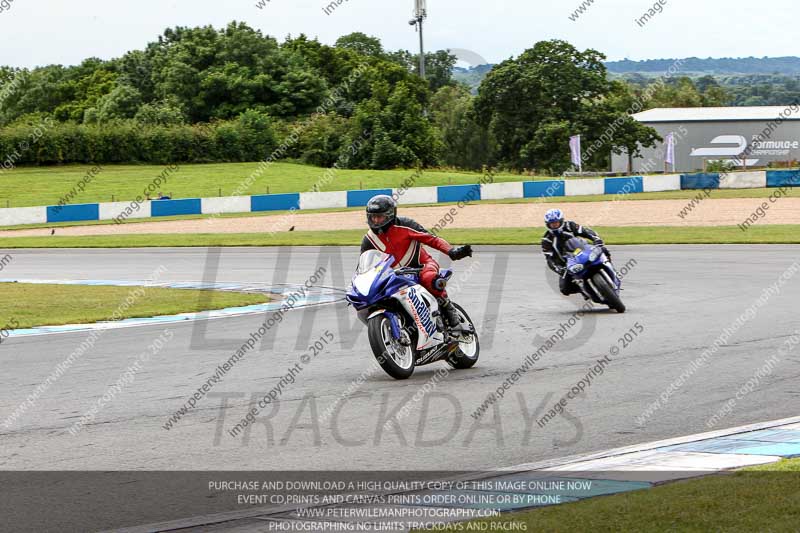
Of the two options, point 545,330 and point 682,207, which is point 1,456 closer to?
point 545,330

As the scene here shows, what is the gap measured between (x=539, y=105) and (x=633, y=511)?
7382 cm

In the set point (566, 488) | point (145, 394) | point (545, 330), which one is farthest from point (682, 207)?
point (566, 488)

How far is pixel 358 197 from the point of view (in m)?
49.5

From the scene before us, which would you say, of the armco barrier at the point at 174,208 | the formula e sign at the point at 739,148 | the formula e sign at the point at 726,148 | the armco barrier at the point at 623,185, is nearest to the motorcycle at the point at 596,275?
the armco barrier at the point at 174,208

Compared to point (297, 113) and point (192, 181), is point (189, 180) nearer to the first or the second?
point (192, 181)

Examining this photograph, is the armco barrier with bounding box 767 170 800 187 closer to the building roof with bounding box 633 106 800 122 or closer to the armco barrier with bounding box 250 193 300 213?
the armco barrier with bounding box 250 193 300 213

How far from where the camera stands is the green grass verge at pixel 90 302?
16531 mm

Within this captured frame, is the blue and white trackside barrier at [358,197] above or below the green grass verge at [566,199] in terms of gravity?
above

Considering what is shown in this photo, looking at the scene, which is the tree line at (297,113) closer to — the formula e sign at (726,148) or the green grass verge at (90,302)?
the formula e sign at (726,148)

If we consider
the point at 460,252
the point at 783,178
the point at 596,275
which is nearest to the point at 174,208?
the point at 783,178

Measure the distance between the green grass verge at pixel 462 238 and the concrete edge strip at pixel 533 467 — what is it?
820 inches

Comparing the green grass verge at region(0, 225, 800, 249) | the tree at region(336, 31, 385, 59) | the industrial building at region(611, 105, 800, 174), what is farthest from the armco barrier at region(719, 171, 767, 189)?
the tree at region(336, 31, 385, 59)

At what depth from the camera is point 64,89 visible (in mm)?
102875

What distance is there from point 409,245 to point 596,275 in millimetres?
5296
